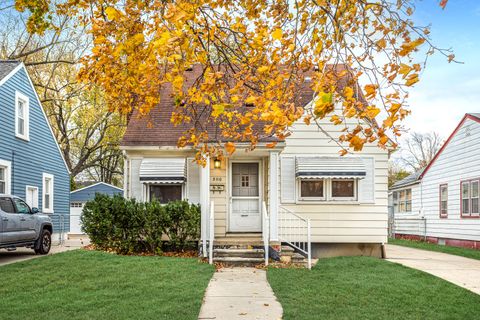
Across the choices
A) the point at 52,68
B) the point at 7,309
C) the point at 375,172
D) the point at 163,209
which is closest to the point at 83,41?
the point at 52,68

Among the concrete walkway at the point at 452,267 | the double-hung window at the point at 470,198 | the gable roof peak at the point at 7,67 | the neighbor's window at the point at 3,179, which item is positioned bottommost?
the concrete walkway at the point at 452,267

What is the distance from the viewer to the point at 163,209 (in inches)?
446

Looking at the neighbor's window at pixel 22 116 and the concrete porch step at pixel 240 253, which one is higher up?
the neighbor's window at pixel 22 116

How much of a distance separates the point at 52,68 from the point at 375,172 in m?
20.7

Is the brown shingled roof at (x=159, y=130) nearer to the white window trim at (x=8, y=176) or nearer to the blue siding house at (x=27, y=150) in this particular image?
the blue siding house at (x=27, y=150)

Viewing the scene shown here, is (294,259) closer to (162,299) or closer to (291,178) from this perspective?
(291,178)

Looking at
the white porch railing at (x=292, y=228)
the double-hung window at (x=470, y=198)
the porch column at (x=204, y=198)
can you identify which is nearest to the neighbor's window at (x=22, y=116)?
the porch column at (x=204, y=198)

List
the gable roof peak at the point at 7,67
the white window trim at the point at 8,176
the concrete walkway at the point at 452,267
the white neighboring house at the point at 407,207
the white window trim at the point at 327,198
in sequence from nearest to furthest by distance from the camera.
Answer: the concrete walkway at the point at 452,267 → the white window trim at the point at 327,198 → the white window trim at the point at 8,176 → the gable roof peak at the point at 7,67 → the white neighboring house at the point at 407,207

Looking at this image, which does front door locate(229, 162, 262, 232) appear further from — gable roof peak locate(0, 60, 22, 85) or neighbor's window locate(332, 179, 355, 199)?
gable roof peak locate(0, 60, 22, 85)

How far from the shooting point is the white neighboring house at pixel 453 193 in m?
16.1

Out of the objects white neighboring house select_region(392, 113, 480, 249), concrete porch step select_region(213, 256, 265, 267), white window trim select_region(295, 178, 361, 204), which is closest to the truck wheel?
concrete porch step select_region(213, 256, 265, 267)

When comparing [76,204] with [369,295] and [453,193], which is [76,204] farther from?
[369,295]

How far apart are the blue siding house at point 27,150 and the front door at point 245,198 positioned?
7.44m

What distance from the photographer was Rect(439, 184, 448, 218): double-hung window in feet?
60.5
